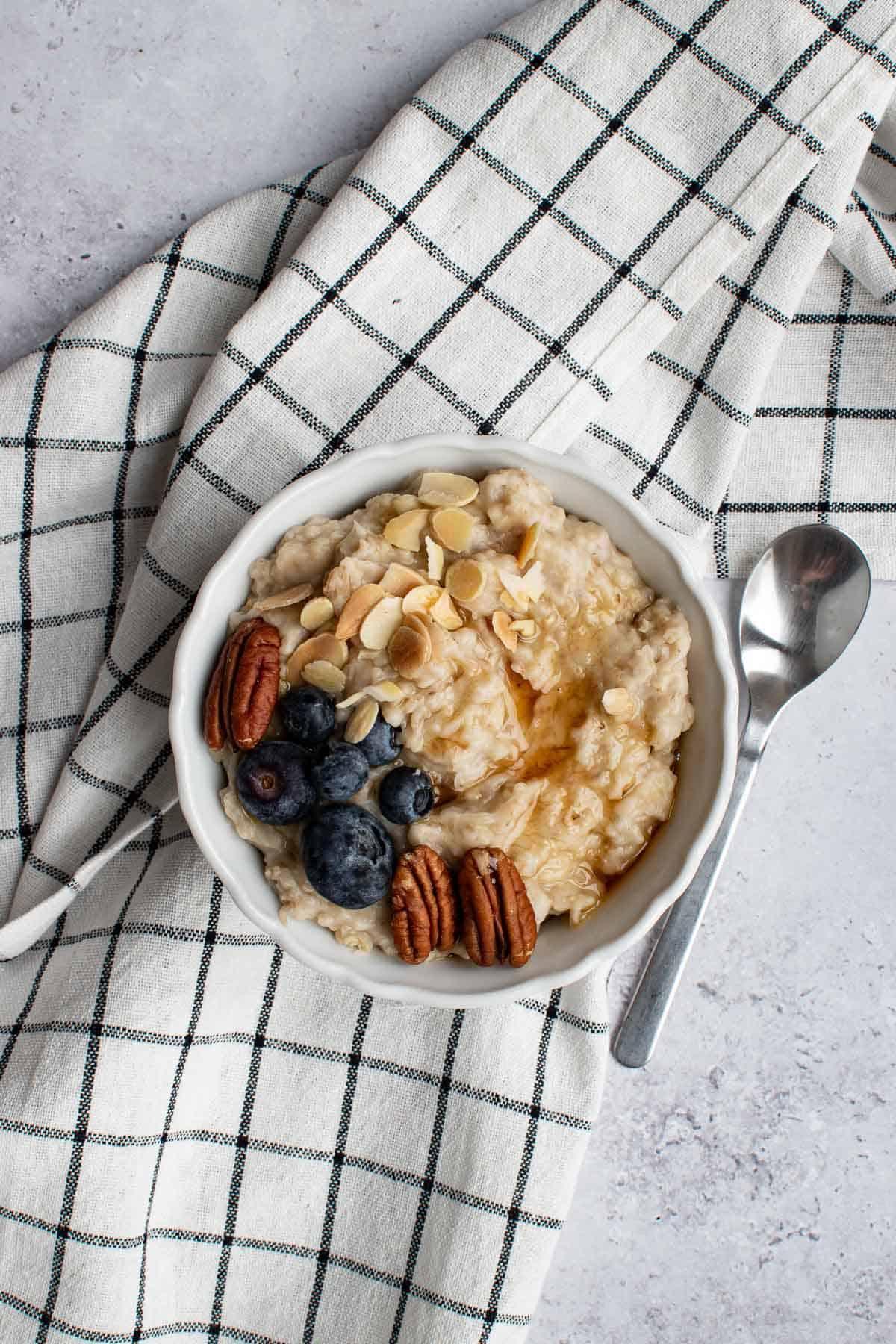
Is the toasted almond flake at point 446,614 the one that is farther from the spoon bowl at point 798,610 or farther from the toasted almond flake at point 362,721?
the spoon bowl at point 798,610

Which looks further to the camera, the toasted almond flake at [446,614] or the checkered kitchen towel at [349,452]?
the checkered kitchen towel at [349,452]

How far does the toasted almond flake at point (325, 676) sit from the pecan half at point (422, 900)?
0.79ft

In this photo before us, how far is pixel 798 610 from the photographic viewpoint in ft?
7.18

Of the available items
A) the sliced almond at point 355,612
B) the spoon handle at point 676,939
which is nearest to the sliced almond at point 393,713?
the sliced almond at point 355,612

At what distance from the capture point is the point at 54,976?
7.01ft

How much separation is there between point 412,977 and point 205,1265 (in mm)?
879

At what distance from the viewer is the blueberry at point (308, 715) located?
5.12ft

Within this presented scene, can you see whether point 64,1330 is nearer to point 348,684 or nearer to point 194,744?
point 194,744

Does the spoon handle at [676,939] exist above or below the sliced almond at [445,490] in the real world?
below

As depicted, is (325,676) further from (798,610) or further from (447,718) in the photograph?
(798,610)

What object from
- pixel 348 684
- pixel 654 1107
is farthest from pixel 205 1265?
pixel 348 684

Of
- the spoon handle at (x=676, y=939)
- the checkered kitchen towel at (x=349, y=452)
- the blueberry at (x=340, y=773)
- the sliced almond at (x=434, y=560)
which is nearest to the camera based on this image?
the blueberry at (x=340, y=773)

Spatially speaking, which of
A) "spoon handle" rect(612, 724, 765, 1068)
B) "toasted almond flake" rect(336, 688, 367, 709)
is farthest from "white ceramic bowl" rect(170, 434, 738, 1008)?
"spoon handle" rect(612, 724, 765, 1068)

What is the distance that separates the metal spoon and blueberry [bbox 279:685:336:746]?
2.96 ft
